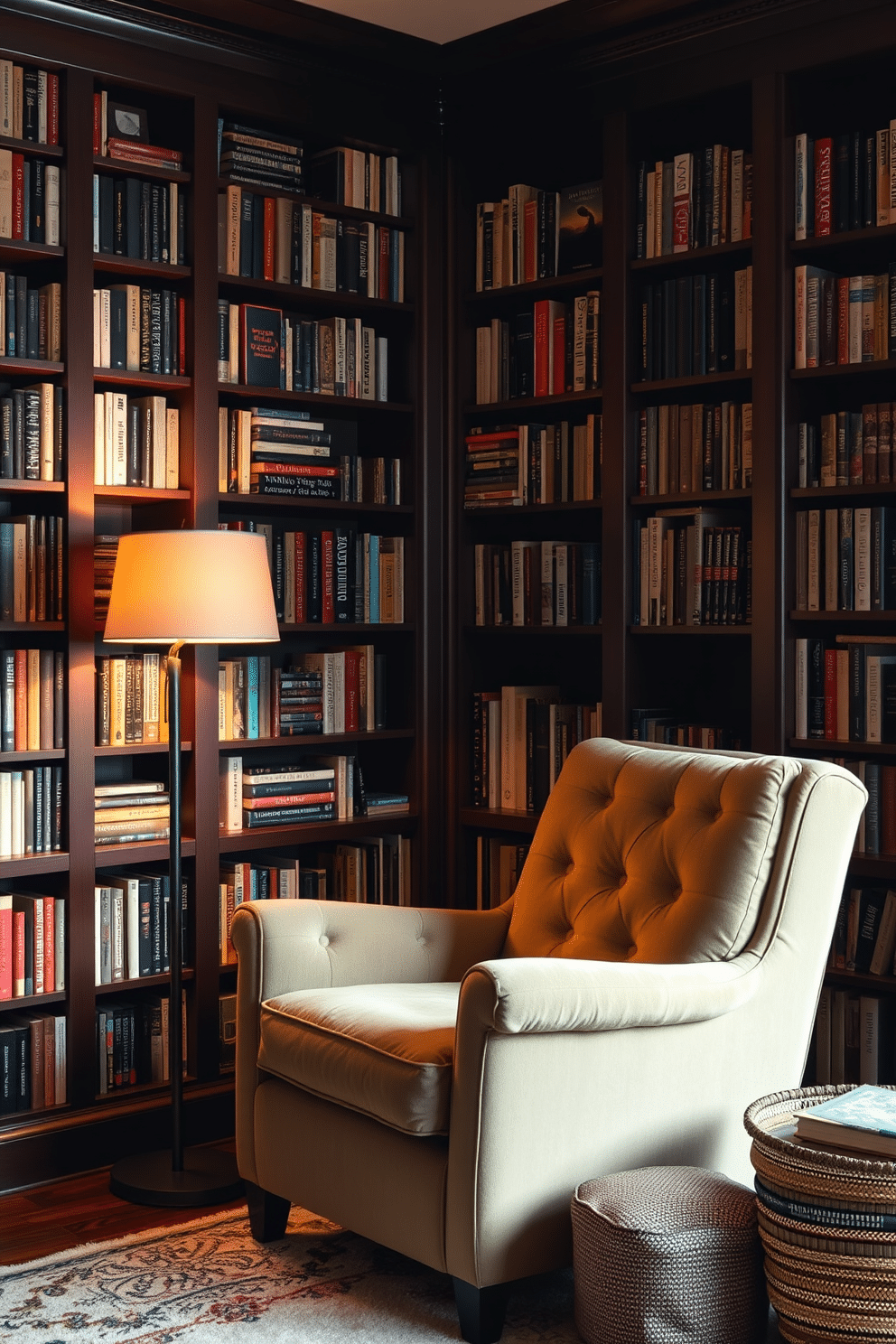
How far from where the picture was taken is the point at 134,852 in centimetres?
355

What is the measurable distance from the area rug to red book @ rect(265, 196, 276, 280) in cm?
226

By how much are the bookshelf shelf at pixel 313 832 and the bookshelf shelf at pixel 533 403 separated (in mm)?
1123

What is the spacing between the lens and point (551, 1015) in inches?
98.0

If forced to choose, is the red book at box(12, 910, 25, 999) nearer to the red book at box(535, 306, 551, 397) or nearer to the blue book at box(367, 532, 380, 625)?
the blue book at box(367, 532, 380, 625)

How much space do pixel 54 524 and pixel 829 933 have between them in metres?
1.89

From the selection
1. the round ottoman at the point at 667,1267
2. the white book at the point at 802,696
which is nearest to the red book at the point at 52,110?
the white book at the point at 802,696

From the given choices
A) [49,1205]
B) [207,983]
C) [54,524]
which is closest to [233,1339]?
[49,1205]

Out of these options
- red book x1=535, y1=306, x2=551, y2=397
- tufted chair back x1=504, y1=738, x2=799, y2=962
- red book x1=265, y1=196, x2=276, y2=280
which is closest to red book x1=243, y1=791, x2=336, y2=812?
tufted chair back x1=504, y1=738, x2=799, y2=962

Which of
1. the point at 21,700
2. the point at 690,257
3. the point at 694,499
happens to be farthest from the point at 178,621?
the point at 690,257

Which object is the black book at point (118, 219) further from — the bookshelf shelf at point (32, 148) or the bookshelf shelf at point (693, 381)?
the bookshelf shelf at point (693, 381)

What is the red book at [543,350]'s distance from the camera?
13.1ft

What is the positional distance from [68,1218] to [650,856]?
1.44 m

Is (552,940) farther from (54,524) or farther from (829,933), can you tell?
(54,524)

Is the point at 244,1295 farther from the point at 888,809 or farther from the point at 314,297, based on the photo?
the point at 314,297
